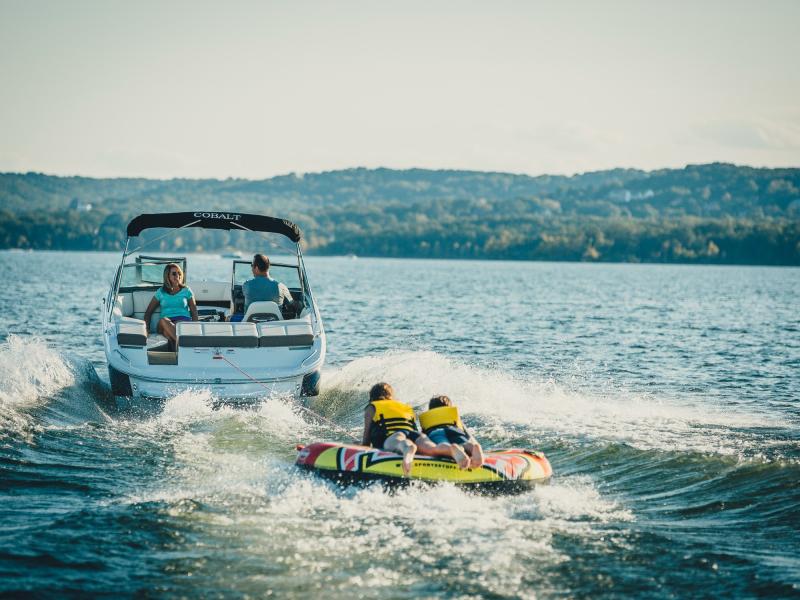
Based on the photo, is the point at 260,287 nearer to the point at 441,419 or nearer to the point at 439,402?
the point at 439,402

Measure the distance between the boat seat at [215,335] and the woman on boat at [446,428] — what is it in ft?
13.4

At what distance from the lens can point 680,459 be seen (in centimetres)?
1227

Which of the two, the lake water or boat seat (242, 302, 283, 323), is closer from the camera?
the lake water

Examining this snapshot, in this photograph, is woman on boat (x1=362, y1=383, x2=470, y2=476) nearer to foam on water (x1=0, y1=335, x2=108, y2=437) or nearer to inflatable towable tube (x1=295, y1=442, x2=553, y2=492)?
inflatable towable tube (x1=295, y1=442, x2=553, y2=492)

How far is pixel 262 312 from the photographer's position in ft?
50.2

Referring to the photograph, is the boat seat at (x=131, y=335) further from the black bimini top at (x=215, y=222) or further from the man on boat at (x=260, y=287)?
the black bimini top at (x=215, y=222)

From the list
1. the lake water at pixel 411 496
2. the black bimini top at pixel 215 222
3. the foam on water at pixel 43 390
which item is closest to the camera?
the lake water at pixel 411 496

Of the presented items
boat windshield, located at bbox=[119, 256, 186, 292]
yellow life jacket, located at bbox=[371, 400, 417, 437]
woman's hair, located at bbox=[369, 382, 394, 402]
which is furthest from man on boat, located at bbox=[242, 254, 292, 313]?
yellow life jacket, located at bbox=[371, 400, 417, 437]

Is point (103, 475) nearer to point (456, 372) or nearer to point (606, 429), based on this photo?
point (606, 429)

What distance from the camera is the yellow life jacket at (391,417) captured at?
10.5 metres

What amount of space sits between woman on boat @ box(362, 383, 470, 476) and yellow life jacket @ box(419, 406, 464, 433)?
0.50 ft

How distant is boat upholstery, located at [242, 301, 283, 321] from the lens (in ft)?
50.0

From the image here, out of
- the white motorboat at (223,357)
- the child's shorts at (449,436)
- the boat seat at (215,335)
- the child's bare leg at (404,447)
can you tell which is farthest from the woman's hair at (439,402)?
the boat seat at (215,335)

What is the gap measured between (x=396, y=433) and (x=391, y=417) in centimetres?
30
